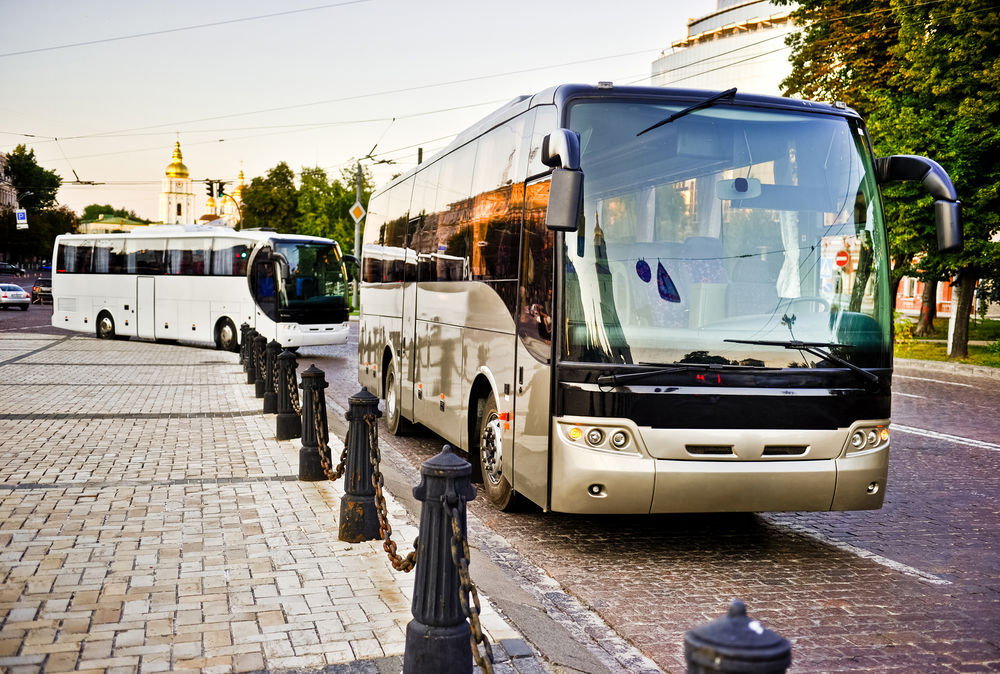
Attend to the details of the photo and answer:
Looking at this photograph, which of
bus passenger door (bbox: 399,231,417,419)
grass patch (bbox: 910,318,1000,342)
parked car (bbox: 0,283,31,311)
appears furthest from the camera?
parked car (bbox: 0,283,31,311)

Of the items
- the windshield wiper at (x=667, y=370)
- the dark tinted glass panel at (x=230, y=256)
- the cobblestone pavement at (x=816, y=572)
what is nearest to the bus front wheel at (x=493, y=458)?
the cobblestone pavement at (x=816, y=572)

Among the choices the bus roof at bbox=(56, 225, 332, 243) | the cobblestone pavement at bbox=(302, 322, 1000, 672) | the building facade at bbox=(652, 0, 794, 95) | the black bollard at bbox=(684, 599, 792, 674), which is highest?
the building facade at bbox=(652, 0, 794, 95)

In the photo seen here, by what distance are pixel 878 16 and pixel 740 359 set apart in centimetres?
2729

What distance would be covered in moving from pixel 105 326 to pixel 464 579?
30738mm

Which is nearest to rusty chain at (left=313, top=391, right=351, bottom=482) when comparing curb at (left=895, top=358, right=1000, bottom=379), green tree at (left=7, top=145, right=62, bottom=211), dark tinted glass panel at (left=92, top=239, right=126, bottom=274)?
curb at (left=895, top=358, right=1000, bottom=379)

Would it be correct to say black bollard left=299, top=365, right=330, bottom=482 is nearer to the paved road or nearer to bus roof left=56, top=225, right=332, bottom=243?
the paved road

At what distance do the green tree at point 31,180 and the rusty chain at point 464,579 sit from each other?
119m

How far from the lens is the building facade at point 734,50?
270ft

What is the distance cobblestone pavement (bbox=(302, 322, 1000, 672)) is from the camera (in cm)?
480

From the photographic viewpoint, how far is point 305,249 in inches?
1016

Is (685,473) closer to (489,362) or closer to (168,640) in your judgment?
(489,362)

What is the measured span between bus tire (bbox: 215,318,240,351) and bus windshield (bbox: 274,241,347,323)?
2.19 metres

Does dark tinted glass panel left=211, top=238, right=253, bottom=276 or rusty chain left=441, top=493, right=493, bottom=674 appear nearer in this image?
rusty chain left=441, top=493, right=493, bottom=674

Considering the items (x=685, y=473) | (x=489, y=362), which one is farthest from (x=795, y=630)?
(x=489, y=362)
